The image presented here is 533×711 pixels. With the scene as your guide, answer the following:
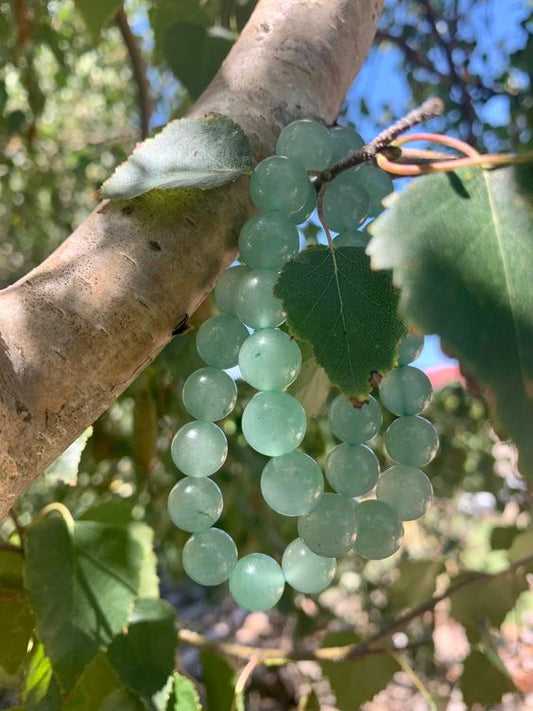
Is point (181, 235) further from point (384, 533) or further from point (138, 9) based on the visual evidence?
point (138, 9)

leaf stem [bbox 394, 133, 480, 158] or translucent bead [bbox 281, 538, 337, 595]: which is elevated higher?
leaf stem [bbox 394, 133, 480, 158]

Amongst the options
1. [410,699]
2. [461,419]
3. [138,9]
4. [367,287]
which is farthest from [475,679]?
[138,9]

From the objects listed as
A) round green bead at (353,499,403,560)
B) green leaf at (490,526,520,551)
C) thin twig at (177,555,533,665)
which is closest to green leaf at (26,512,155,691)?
thin twig at (177,555,533,665)

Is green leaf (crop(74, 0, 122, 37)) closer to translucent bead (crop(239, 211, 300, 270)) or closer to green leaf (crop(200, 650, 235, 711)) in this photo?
translucent bead (crop(239, 211, 300, 270))

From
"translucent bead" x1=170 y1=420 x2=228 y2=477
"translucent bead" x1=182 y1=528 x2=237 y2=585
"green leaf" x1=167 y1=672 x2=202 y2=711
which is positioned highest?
"translucent bead" x1=170 y1=420 x2=228 y2=477

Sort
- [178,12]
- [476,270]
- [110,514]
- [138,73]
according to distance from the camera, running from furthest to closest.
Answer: [138,73] → [178,12] → [110,514] → [476,270]

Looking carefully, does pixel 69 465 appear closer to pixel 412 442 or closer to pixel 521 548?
pixel 412 442

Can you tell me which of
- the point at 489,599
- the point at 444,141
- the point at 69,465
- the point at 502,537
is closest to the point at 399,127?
the point at 444,141
